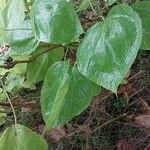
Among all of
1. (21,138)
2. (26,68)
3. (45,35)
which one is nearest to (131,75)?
(26,68)

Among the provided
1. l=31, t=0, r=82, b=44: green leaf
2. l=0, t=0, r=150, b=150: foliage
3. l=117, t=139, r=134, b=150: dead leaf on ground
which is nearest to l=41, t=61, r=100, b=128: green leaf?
l=0, t=0, r=150, b=150: foliage

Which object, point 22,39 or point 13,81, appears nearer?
point 22,39

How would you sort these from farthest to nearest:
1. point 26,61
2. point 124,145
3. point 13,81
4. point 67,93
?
point 124,145 < point 13,81 < point 26,61 < point 67,93

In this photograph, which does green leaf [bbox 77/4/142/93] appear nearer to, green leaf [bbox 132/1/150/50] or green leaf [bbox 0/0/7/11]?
green leaf [bbox 132/1/150/50]

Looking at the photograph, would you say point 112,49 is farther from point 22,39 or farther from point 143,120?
point 143,120

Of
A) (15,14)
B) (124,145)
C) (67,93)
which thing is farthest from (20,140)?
(124,145)
